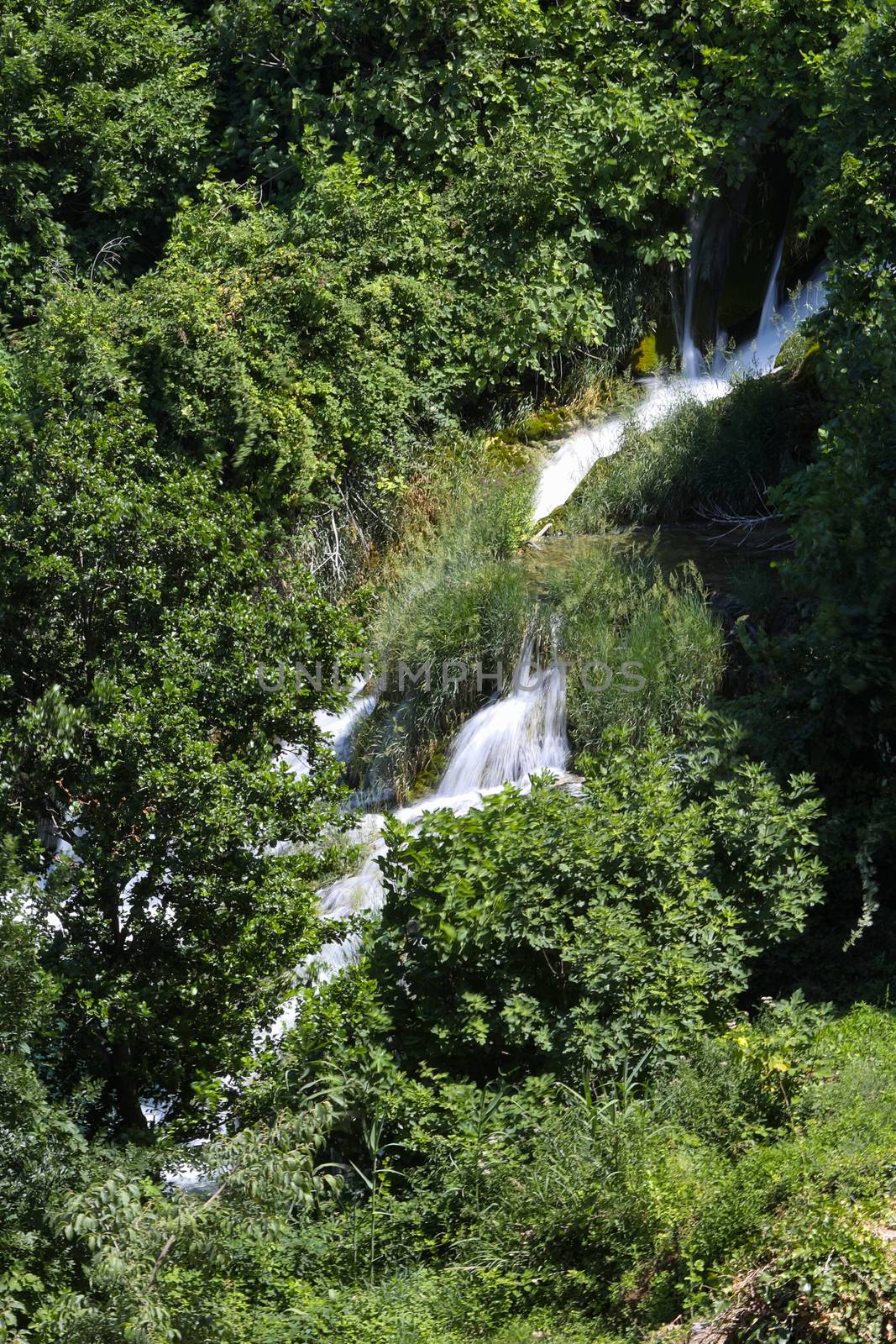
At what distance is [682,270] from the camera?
1452 centimetres

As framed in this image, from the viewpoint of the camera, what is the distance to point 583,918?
6.09 metres

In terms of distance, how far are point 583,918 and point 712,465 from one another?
20.3ft

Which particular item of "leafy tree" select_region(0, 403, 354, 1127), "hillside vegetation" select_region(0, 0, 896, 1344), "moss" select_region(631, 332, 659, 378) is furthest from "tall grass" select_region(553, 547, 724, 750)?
"moss" select_region(631, 332, 659, 378)

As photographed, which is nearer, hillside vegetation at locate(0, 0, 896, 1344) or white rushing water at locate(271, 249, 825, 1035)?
hillside vegetation at locate(0, 0, 896, 1344)

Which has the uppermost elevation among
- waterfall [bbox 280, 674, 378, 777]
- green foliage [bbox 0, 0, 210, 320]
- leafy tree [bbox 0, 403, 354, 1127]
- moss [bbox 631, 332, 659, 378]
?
green foliage [bbox 0, 0, 210, 320]

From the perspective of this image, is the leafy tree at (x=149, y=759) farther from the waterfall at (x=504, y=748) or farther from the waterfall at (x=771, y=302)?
the waterfall at (x=771, y=302)

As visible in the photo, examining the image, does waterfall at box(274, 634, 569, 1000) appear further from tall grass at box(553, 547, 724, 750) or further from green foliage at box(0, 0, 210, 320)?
green foliage at box(0, 0, 210, 320)

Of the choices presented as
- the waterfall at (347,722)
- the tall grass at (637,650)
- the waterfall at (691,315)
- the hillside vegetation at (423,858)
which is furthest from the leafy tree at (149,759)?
the waterfall at (691,315)

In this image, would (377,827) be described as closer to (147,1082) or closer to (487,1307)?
(147,1082)

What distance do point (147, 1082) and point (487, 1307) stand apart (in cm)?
250

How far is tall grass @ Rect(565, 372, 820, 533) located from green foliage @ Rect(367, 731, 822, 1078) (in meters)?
5.13

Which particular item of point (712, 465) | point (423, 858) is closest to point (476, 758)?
point (423, 858)

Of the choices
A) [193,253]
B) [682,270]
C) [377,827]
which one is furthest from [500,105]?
[377,827]

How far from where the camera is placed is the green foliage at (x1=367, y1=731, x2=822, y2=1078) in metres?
6.01
